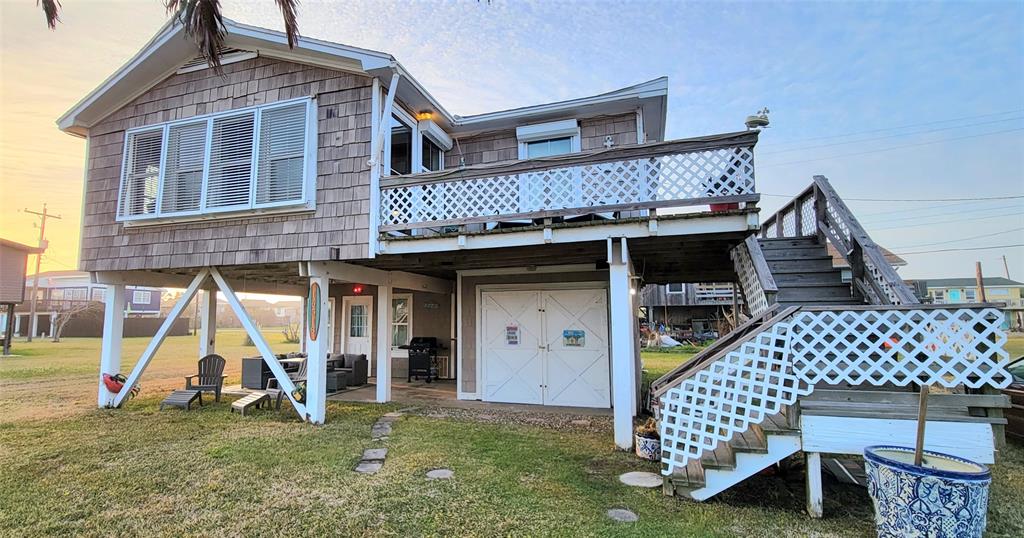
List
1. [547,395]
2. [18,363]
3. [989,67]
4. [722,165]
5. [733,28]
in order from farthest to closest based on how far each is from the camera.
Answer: [18,363] → [989,67] → [733,28] → [547,395] → [722,165]

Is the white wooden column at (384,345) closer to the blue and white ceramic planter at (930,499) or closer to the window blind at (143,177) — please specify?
the window blind at (143,177)

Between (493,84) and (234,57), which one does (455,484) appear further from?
(493,84)

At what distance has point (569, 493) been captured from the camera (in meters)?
4.11

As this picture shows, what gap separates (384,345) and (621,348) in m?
4.55

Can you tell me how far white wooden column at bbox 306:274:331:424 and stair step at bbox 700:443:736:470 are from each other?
17.9ft

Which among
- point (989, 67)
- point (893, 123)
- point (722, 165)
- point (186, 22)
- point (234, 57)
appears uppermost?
point (893, 123)

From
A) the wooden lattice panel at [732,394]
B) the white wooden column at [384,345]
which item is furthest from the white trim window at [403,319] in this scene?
the wooden lattice panel at [732,394]

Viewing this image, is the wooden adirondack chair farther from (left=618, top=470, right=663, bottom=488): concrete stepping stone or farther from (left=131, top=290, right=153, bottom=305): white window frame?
(left=131, top=290, right=153, bottom=305): white window frame

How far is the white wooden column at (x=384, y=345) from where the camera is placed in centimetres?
821

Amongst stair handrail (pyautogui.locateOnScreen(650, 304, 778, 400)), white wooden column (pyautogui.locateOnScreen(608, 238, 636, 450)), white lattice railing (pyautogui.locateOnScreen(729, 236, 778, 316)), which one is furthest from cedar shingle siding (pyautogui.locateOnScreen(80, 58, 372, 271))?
white lattice railing (pyautogui.locateOnScreen(729, 236, 778, 316))

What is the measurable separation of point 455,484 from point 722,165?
4.56 metres

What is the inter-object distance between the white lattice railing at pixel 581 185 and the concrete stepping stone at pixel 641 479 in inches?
118

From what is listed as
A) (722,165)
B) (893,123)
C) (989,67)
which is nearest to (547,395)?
(722,165)

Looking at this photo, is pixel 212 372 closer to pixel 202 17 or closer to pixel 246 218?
pixel 246 218
